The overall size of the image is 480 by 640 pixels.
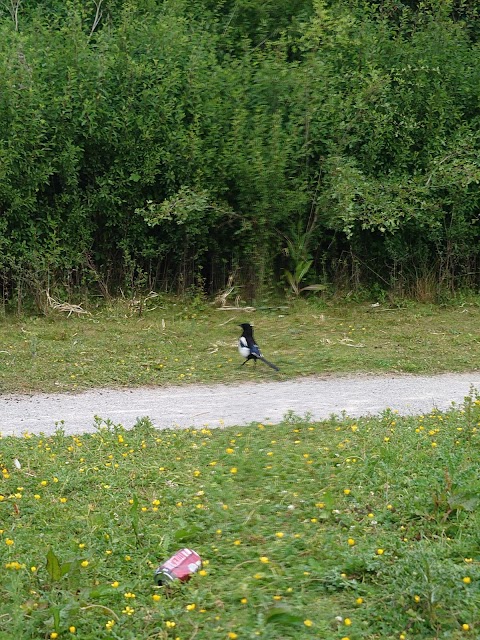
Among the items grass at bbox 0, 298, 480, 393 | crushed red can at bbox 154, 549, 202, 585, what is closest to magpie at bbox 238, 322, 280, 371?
grass at bbox 0, 298, 480, 393

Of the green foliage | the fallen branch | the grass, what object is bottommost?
the grass

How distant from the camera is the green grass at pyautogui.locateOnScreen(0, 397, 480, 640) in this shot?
4270 millimetres

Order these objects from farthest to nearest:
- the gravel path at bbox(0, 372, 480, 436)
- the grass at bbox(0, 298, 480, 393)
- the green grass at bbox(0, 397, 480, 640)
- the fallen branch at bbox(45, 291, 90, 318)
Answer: the fallen branch at bbox(45, 291, 90, 318)
the grass at bbox(0, 298, 480, 393)
the gravel path at bbox(0, 372, 480, 436)
the green grass at bbox(0, 397, 480, 640)

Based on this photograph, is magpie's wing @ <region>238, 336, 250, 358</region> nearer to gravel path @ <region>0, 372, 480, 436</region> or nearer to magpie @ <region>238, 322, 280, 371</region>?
magpie @ <region>238, 322, 280, 371</region>

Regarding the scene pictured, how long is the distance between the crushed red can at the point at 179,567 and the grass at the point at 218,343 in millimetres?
4249

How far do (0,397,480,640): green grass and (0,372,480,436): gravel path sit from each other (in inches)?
23.2

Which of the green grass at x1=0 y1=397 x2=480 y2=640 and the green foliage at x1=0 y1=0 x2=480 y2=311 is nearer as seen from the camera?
the green grass at x1=0 y1=397 x2=480 y2=640

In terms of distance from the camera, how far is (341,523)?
523 cm

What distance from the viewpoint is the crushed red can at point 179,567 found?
4586 mm

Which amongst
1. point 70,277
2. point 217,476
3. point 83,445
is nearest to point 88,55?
point 70,277

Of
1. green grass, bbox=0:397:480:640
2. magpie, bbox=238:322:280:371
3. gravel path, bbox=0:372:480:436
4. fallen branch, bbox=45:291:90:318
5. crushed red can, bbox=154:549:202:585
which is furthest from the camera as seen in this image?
fallen branch, bbox=45:291:90:318

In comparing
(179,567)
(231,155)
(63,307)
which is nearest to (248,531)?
(179,567)

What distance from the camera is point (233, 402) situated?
8.17 m

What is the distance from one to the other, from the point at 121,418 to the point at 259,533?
9.03ft
